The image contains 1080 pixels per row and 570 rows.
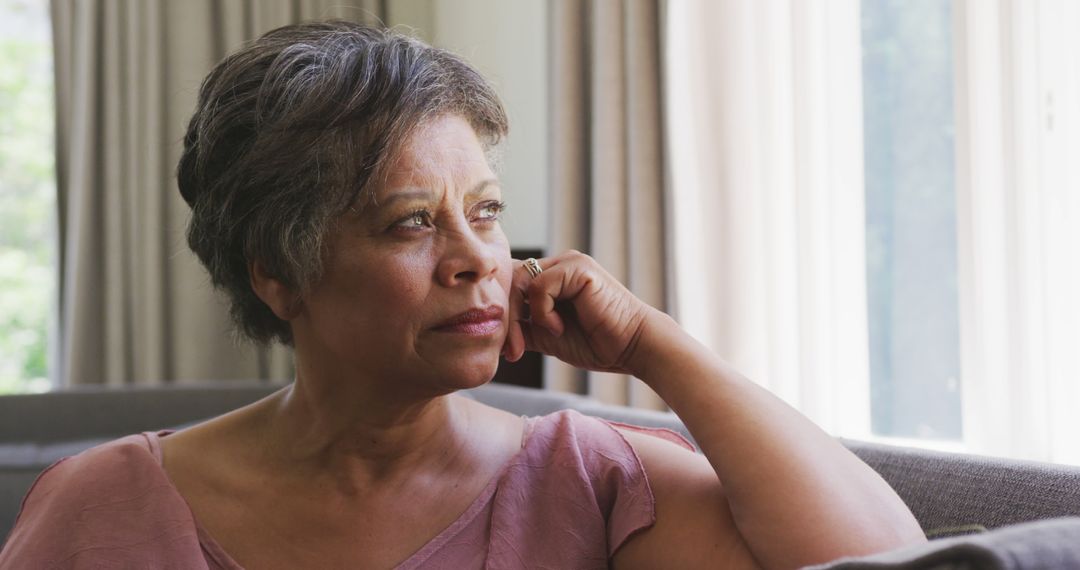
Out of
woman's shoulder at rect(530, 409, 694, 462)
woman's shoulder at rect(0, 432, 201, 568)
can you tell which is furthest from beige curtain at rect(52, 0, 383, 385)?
woman's shoulder at rect(530, 409, 694, 462)

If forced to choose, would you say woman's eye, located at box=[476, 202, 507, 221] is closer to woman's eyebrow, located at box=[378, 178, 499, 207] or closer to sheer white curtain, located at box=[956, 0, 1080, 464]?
woman's eyebrow, located at box=[378, 178, 499, 207]

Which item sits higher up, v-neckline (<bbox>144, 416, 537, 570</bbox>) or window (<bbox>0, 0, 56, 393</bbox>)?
window (<bbox>0, 0, 56, 393</bbox>)

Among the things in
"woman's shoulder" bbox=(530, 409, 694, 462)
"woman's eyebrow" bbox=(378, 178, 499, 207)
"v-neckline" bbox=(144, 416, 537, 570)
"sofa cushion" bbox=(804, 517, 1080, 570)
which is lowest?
"v-neckline" bbox=(144, 416, 537, 570)

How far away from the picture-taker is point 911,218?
10.2ft

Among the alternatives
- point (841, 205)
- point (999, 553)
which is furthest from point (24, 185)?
point (999, 553)

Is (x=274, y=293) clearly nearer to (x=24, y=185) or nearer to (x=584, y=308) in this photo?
(x=584, y=308)

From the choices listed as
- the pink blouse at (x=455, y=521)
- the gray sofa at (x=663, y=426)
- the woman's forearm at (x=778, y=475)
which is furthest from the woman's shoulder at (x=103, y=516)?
the gray sofa at (x=663, y=426)

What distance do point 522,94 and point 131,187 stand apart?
→ 72.2 inches

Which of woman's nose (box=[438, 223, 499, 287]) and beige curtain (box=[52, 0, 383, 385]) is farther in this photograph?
beige curtain (box=[52, 0, 383, 385])

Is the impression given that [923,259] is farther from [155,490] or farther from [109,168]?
[109,168]

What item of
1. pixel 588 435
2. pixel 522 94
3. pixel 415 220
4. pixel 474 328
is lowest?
pixel 588 435

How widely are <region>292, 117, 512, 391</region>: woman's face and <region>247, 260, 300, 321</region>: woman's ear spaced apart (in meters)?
0.06

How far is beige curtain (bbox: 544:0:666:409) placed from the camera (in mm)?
3492

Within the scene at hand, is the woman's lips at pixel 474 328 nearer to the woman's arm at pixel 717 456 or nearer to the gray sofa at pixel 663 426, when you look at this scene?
the woman's arm at pixel 717 456
